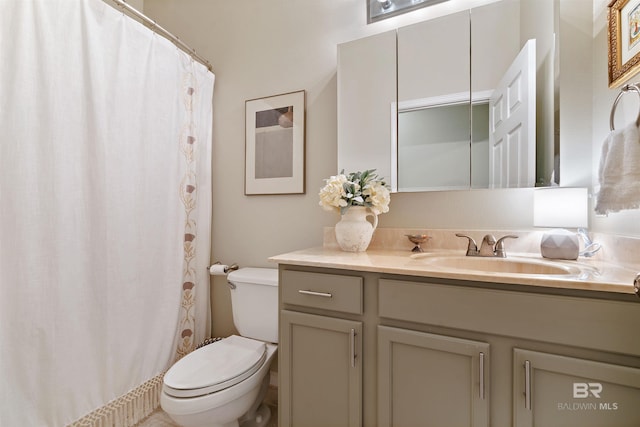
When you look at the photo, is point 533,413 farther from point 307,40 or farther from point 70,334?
point 307,40

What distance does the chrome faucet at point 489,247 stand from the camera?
3.85 ft

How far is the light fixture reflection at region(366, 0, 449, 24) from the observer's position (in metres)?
1.41

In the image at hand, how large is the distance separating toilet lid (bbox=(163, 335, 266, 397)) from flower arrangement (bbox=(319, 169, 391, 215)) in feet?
2.60

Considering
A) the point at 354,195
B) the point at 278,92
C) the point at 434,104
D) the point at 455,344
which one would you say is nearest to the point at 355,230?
the point at 354,195

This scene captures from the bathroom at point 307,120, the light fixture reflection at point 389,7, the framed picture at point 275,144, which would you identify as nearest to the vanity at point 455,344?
the bathroom at point 307,120

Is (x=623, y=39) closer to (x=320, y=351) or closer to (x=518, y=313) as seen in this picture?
(x=518, y=313)

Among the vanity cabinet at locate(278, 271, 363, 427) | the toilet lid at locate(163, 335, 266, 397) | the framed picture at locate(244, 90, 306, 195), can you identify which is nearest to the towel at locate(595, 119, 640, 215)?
the vanity cabinet at locate(278, 271, 363, 427)

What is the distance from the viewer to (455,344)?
0.83 metres

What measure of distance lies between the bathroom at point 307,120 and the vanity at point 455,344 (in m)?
0.29

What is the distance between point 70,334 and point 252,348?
762mm

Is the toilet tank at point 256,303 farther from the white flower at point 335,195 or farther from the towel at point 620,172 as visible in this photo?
the towel at point 620,172

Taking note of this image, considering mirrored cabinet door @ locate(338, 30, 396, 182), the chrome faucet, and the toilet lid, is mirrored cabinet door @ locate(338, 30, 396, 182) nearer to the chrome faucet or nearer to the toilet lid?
the chrome faucet

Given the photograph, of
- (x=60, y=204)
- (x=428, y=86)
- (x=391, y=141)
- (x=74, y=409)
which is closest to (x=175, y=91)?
(x=60, y=204)

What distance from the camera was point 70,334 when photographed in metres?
1.20
